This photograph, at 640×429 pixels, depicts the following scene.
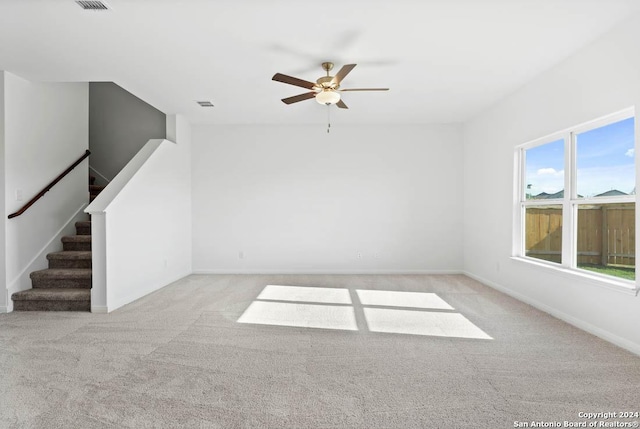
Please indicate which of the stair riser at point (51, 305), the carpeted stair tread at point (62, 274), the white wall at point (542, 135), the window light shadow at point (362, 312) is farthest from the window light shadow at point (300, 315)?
the white wall at point (542, 135)

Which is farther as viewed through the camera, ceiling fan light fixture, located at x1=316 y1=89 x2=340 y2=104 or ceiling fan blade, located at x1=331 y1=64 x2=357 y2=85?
ceiling fan light fixture, located at x1=316 y1=89 x2=340 y2=104

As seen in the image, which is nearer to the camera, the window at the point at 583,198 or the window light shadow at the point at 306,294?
the window at the point at 583,198

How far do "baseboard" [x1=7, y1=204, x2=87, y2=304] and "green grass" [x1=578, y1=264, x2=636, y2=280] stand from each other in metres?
6.31

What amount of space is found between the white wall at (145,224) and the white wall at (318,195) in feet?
1.54

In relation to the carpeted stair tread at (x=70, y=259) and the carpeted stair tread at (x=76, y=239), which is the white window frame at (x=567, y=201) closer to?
the carpeted stair tread at (x=70, y=259)

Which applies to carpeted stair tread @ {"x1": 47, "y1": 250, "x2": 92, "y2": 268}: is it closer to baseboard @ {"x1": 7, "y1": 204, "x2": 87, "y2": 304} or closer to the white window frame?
baseboard @ {"x1": 7, "y1": 204, "x2": 87, "y2": 304}

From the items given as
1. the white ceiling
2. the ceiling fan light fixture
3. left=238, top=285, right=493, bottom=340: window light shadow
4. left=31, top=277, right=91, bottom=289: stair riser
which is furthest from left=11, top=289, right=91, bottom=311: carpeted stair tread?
the ceiling fan light fixture

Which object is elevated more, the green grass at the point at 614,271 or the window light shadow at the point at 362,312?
the green grass at the point at 614,271

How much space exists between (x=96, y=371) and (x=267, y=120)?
4.79 metres

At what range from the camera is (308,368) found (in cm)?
279

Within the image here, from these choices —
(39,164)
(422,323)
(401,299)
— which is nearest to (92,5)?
(39,164)

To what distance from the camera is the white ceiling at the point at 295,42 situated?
291 centimetres

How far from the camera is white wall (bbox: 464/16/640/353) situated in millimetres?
3156

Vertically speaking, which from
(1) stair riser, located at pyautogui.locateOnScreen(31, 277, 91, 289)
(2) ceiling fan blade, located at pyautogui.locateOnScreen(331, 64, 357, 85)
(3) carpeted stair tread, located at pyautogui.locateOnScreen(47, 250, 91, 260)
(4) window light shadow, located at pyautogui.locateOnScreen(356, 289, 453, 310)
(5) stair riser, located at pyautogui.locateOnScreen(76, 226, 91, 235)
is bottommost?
(4) window light shadow, located at pyautogui.locateOnScreen(356, 289, 453, 310)
